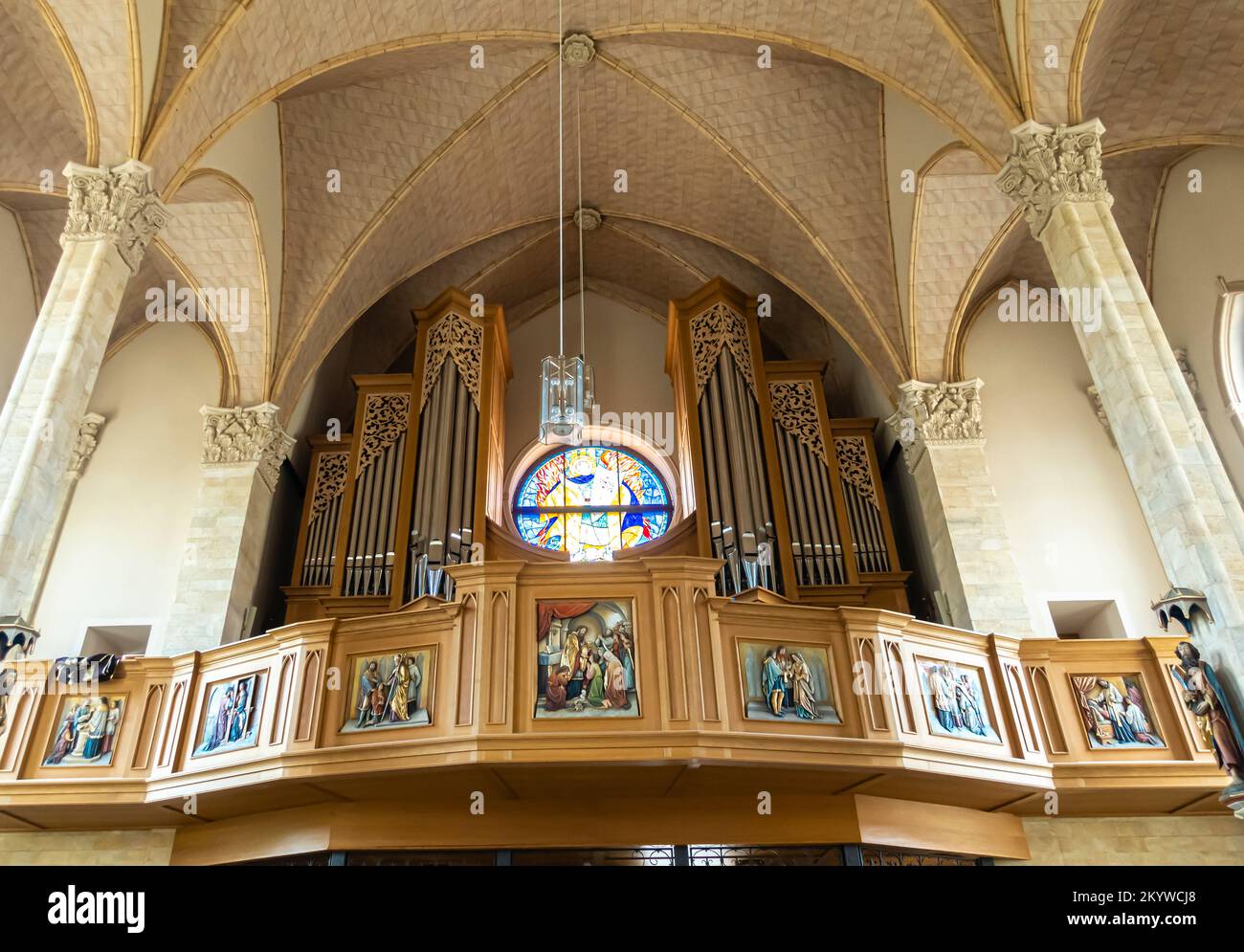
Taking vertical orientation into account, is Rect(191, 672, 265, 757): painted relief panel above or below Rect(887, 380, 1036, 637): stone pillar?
below

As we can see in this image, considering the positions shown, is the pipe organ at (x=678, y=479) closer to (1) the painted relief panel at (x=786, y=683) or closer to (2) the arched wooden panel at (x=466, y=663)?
(1) the painted relief panel at (x=786, y=683)

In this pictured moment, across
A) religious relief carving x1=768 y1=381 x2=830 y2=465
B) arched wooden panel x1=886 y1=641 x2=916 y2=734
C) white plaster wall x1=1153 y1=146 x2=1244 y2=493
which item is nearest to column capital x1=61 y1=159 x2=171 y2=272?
arched wooden panel x1=886 y1=641 x2=916 y2=734

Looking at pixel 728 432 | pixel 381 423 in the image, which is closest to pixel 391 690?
pixel 381 423

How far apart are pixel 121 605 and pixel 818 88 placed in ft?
34.4

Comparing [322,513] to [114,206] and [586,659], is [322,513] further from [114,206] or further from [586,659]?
[586,659]

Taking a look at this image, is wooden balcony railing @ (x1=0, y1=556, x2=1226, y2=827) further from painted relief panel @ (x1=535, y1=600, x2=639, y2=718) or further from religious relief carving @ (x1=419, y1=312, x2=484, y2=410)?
religious relief carving @ (x1=419, y1=312, x2=484, y2=410)

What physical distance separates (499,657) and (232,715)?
252 cm

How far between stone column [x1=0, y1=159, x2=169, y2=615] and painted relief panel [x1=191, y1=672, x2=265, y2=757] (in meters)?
1.87

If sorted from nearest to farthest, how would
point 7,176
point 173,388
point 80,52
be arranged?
point 80,52 → point 7,176 → point 173,388

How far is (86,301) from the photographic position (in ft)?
25.9

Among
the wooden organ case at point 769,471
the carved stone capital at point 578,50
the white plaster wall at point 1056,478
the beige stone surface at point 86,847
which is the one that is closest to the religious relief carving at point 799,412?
the wooden organ case at point 769,471

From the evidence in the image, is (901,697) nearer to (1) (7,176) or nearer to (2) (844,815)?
(2) (844,815)

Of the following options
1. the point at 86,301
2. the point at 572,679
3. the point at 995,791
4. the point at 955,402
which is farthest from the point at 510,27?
the point at 995,791

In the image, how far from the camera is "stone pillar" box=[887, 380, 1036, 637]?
34.1 ft
